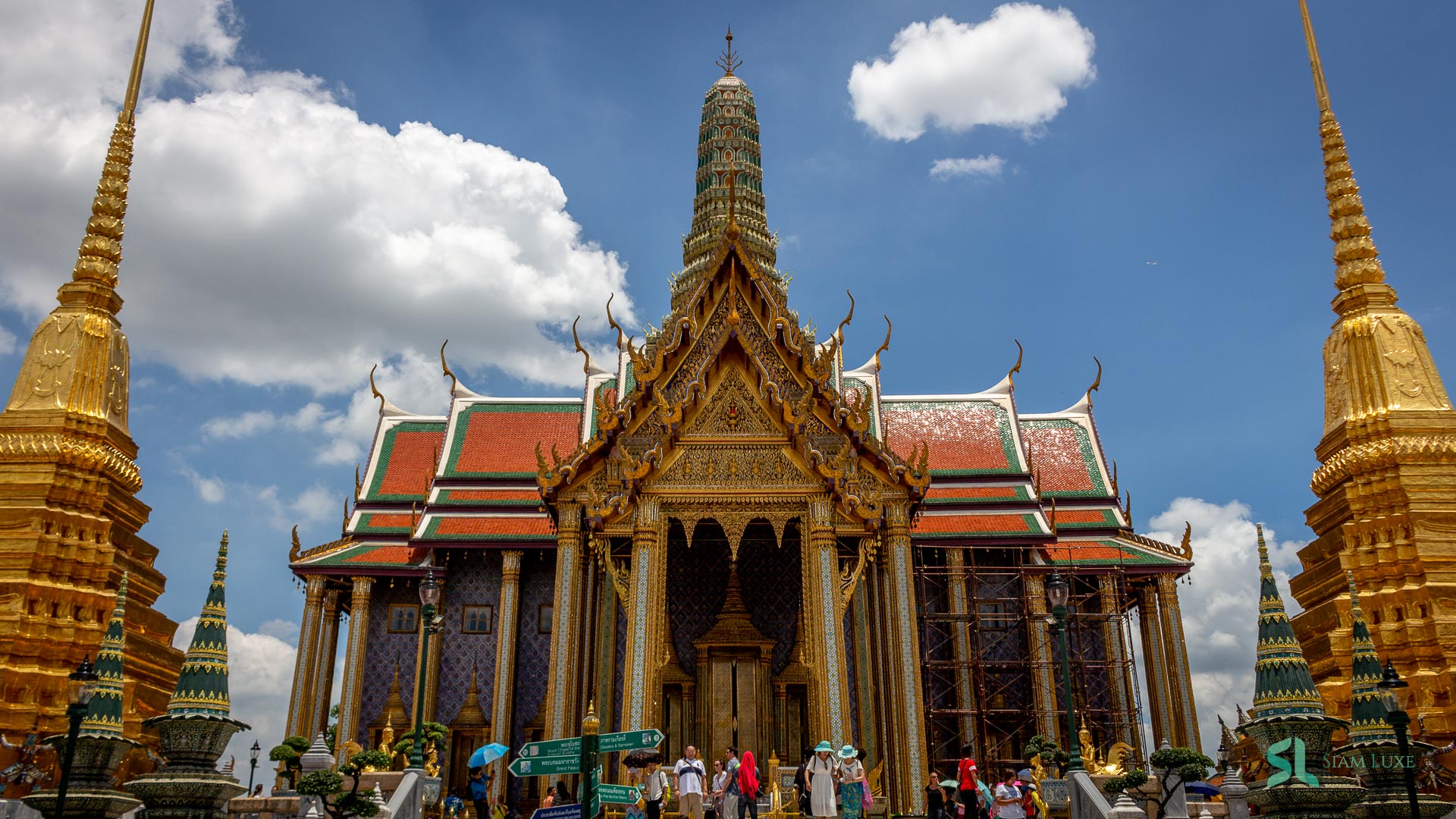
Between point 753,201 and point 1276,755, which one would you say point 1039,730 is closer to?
point 1276,755

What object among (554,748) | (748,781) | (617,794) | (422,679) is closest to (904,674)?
(748,781)

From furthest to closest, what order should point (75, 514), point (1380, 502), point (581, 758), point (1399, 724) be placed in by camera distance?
point (1380, 502) < point (75, 514) < point (1399, 724) < point (581, 758)

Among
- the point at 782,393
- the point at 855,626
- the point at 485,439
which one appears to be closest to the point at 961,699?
the point at 855,626

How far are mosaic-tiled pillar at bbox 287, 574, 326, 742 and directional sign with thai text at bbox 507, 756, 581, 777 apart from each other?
608 inches

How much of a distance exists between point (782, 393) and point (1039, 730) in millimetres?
8529

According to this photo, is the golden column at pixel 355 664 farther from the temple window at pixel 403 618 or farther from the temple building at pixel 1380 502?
the temple building at pixel 1380 502

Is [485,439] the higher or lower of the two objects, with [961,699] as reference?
higher

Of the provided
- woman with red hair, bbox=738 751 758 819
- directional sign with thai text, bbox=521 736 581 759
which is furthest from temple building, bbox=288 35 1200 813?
directional sign with thai text, bbox=521 736 581 759

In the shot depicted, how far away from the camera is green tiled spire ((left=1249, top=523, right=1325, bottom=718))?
8.41 metres

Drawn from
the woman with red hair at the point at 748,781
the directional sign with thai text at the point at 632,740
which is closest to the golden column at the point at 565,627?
the woman with red hair at the point at 748,781

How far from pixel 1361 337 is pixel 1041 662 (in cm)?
802

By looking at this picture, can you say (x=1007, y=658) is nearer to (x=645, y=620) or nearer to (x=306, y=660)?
(x=645, y=620)

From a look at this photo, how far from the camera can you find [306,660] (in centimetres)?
2127

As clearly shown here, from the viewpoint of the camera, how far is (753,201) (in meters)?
29.3
